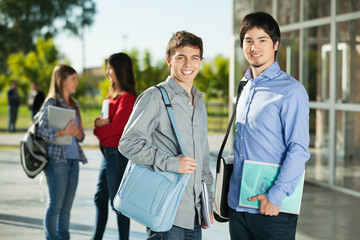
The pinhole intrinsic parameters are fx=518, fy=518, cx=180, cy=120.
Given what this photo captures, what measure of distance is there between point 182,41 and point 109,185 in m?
2.15

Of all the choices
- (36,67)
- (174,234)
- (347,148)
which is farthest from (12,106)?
(174,234)

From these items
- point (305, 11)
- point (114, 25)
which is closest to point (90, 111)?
point (305, 11)

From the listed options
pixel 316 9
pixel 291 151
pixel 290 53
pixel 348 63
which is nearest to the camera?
pixel 291 151

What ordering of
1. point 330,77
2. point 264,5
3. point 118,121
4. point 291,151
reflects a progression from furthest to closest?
1. point 264,5
2. point 330,77
3. point 118,121
4. point 291,151

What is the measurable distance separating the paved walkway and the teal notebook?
275 centimetres

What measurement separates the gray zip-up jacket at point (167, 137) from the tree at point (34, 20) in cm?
4334

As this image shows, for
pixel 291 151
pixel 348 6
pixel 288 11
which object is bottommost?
pixel 291 151

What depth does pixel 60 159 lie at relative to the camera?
4.73 metres

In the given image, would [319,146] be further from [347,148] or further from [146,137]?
[146,137]

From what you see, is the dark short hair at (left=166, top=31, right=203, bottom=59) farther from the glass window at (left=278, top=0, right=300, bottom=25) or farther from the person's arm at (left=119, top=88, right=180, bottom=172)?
the glass window at (left=278, top=0, right=300, bottom=25)

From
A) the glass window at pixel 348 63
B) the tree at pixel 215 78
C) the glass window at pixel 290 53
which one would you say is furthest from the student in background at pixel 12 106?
the glass window at pixel 348 63

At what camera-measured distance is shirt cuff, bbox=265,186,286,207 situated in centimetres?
267

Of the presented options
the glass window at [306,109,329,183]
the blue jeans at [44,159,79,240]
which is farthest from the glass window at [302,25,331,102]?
the blue jeans at [44,159,79,240]

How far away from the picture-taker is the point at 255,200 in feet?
9.05
